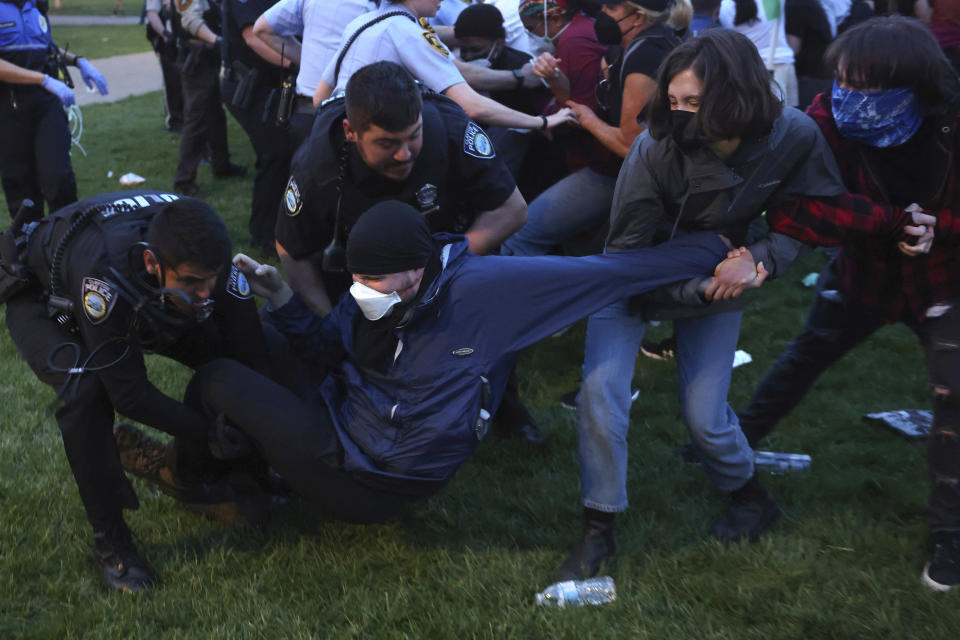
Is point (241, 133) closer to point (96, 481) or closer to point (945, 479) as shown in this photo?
point (96, 481)

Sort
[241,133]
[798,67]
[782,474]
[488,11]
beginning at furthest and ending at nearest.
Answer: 1. [241,133]
2. [798,67]
3. [488,11]
4. [782,474]

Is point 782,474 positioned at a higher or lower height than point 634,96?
lower

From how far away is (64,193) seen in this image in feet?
19.5

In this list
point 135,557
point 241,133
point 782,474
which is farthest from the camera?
point 241,133

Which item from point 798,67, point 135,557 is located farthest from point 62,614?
point 798,67

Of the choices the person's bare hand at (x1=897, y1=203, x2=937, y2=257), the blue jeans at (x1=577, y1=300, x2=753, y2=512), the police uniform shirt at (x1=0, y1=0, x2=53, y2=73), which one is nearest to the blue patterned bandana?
the person's bare hand at (x1=897, y1=203, x2=937, y2=257)

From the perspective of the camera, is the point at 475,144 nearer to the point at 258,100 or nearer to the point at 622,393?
the point at 622,393

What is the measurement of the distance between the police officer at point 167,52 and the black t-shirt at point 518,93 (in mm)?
5053

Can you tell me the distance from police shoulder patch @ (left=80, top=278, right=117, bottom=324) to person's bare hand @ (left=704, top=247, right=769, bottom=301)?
1883 millimetres

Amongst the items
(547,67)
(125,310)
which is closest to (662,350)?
(547,67)

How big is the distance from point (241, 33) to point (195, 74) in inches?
91.8

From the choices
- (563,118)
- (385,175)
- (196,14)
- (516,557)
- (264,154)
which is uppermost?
(385,175)

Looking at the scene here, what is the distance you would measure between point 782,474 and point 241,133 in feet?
30.8

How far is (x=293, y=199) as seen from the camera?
12.0 ft
